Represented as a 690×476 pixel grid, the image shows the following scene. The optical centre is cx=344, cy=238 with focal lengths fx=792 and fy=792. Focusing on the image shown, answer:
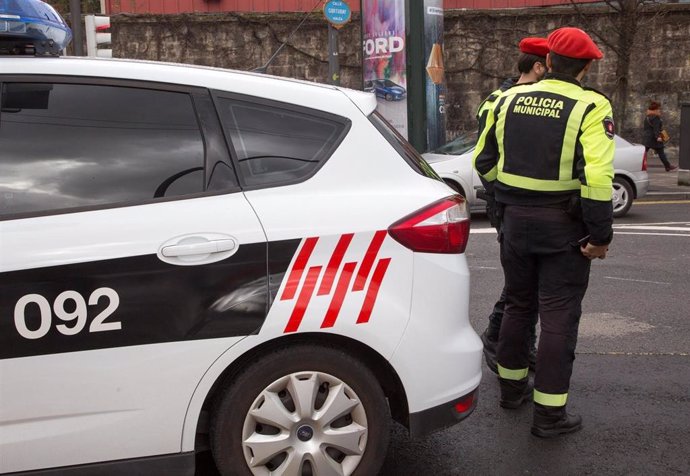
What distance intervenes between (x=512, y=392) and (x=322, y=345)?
162cm

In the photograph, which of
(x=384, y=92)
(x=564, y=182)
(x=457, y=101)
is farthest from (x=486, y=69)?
(x=564, y=182)

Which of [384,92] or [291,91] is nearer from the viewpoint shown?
[291,91]

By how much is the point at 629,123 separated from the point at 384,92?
25.8ft

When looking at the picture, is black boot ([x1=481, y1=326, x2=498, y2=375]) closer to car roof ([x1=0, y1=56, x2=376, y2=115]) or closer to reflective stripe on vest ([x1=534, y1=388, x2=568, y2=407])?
reflective stripe on vest ([x1=534, y1=388, x2=568, y2=407])

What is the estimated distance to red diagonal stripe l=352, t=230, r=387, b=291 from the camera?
2.94m

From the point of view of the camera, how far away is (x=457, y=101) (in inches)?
751

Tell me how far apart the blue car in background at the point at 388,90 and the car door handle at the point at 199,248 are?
10.8m

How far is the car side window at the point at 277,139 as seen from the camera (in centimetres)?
300

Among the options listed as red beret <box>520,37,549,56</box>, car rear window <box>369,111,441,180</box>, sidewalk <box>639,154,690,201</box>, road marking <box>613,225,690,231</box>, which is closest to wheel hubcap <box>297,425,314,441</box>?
Result: car rear window <box>369,111,441,180</box>

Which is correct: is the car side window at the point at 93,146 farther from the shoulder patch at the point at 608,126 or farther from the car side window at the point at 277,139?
the shoulder patch at the point at 608,126

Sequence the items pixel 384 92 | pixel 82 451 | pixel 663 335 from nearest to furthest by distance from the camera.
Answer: pixel 82 451 → pixel 663 335 → pixel 384 92

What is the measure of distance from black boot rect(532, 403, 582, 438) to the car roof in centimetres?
171

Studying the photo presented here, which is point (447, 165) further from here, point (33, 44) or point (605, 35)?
point (605, 35)

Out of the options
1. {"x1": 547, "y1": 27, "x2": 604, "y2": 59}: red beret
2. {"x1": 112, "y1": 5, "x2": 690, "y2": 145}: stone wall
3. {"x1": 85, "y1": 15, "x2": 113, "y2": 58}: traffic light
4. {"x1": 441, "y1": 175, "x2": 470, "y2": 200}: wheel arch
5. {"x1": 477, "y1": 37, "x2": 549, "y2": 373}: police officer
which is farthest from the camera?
{"x1": 112, "y1": 5, "x2": 690, "y2": 145}: stone wall
